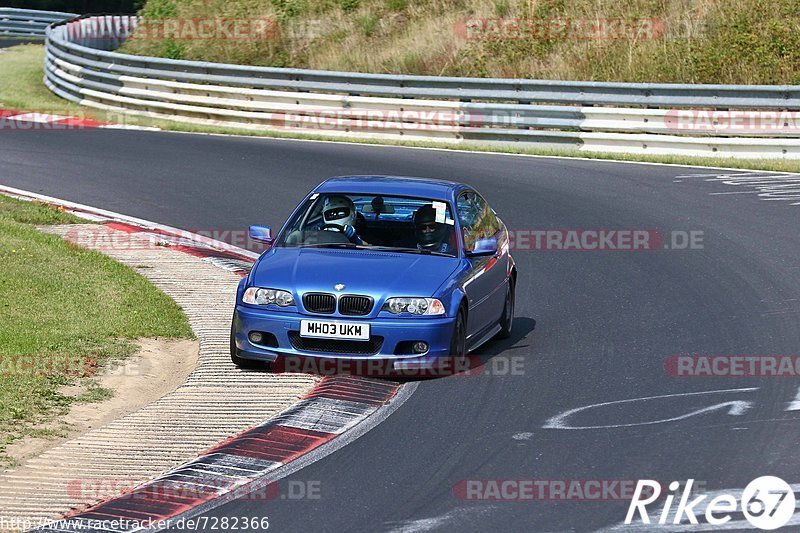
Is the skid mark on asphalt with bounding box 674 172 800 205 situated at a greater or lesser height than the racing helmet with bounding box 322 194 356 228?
lesser

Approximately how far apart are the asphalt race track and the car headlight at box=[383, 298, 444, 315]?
53 cm

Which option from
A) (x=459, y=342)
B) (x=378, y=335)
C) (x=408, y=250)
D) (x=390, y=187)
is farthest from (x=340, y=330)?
(x=390, y=187)

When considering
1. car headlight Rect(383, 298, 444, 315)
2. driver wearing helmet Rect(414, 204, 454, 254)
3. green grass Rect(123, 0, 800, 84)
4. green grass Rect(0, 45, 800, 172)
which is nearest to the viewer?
car headlight Rect(383, 298, 444, 315)

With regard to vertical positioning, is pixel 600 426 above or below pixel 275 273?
below

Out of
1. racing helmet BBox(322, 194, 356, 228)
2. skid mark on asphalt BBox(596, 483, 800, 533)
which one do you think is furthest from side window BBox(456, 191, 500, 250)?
skid mark on asphalt BBox(596, 483, 800, 533)

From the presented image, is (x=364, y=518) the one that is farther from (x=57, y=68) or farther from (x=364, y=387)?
(x=57, y=68)

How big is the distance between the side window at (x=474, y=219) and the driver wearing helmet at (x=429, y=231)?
0.68ft

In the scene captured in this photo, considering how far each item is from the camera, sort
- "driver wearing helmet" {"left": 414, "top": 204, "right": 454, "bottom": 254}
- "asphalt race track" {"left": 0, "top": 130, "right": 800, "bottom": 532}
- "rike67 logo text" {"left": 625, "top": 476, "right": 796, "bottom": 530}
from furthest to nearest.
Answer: "driver wearing helmet" {"left": 414, "top": 204, "right": 454, "bottom": 254}, "asphalt race track" {"left": 0, "top": 130, "right": 800, "bottom": 532}, "rike67 logo text" {"left": 625, "top": 476, "right": 796, "bottom": 530}

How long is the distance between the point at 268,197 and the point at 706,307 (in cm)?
800

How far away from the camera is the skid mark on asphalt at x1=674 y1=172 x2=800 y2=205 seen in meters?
19.1

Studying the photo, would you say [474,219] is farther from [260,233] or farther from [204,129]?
[204,129]

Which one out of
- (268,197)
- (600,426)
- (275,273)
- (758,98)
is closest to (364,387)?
(275,273)

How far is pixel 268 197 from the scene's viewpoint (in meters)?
19.0

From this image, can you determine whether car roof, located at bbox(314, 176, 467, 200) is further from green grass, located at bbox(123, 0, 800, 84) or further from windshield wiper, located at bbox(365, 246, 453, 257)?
green grass, located at bbox(123, 0, 800, 84)
